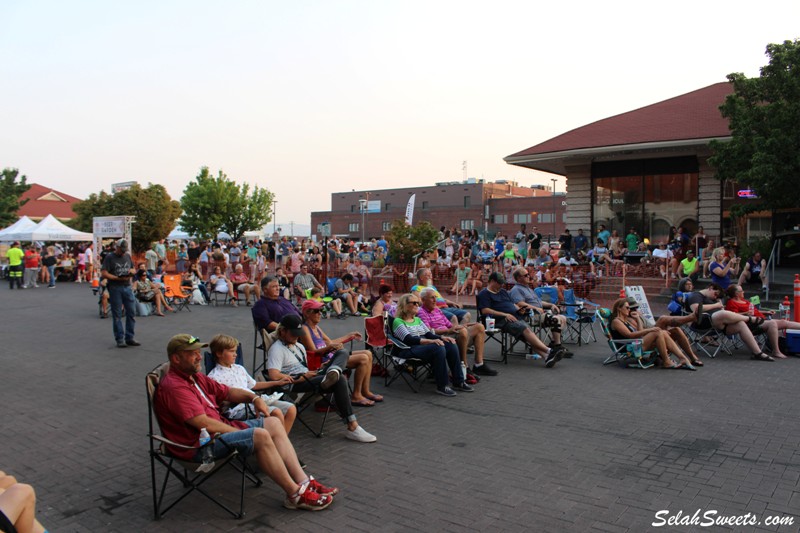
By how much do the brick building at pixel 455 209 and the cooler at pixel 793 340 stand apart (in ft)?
217

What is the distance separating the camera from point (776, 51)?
17.6 meters

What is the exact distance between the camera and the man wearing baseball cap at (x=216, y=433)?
4141 mm

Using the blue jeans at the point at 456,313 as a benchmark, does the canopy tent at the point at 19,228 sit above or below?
above

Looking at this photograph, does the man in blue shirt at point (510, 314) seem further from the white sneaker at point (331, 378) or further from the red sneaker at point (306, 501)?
the red sneaker at point (306, 501)

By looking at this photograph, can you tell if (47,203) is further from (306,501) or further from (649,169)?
(306,501)

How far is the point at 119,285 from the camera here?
10.8 meters

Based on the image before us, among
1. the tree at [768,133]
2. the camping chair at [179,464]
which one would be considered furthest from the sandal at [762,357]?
the tree at [768,133]

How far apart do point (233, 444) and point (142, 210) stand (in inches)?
1600

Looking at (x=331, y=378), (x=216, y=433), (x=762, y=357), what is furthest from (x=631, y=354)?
(x=216, y=433)

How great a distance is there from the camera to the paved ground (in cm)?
416

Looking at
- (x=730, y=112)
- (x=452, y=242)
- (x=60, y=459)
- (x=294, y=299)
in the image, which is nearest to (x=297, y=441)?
(x=60, y=459)

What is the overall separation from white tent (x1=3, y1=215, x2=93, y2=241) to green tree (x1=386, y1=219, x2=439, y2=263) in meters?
16.1

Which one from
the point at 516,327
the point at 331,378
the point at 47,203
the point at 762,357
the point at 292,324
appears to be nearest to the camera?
the point at 331,378

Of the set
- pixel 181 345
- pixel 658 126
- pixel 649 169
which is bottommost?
pixel 181 345
